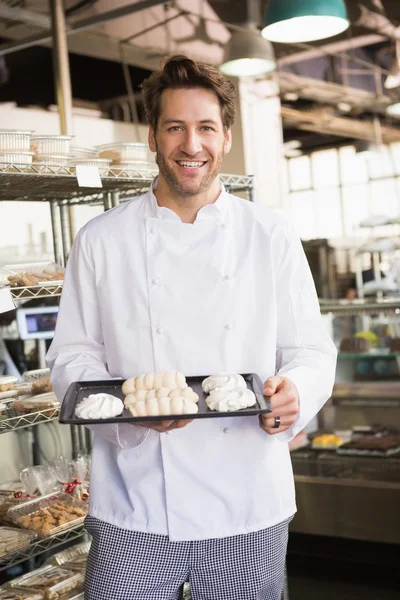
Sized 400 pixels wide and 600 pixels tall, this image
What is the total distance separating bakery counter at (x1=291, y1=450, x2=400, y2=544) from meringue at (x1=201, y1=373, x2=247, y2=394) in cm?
273

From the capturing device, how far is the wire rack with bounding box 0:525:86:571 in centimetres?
264

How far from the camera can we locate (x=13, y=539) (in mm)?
2684

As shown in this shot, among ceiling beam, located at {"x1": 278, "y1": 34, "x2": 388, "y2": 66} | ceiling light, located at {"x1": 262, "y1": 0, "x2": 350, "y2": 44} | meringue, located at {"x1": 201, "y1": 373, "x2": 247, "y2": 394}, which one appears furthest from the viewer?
ceiling beam, located at {"x1": 278, "y1": 34, "x2": 388, "y2": 66}

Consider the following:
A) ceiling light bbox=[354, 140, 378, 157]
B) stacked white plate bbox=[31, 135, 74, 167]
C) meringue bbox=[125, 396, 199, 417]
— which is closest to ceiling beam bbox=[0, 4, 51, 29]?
stacked white plate bbox=[31, 135, 74, 167]

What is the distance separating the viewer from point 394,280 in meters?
5.16

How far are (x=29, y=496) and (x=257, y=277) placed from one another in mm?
1611

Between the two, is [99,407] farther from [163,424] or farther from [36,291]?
[36,291]

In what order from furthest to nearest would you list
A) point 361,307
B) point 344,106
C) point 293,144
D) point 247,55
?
point 293,144, point 344,106, point 247,55, point 361,307

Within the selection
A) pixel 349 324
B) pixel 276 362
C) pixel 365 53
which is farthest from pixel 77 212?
pixel 365 53

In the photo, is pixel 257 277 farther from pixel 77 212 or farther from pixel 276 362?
pixel 77 212

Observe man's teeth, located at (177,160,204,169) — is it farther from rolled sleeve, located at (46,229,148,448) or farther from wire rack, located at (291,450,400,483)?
wire rack, located at (291,450,400,483)

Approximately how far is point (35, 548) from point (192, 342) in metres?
1.30

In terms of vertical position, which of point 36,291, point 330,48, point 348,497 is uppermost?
point 330,48

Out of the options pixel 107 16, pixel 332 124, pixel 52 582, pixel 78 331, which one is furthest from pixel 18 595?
pixel 332 124
